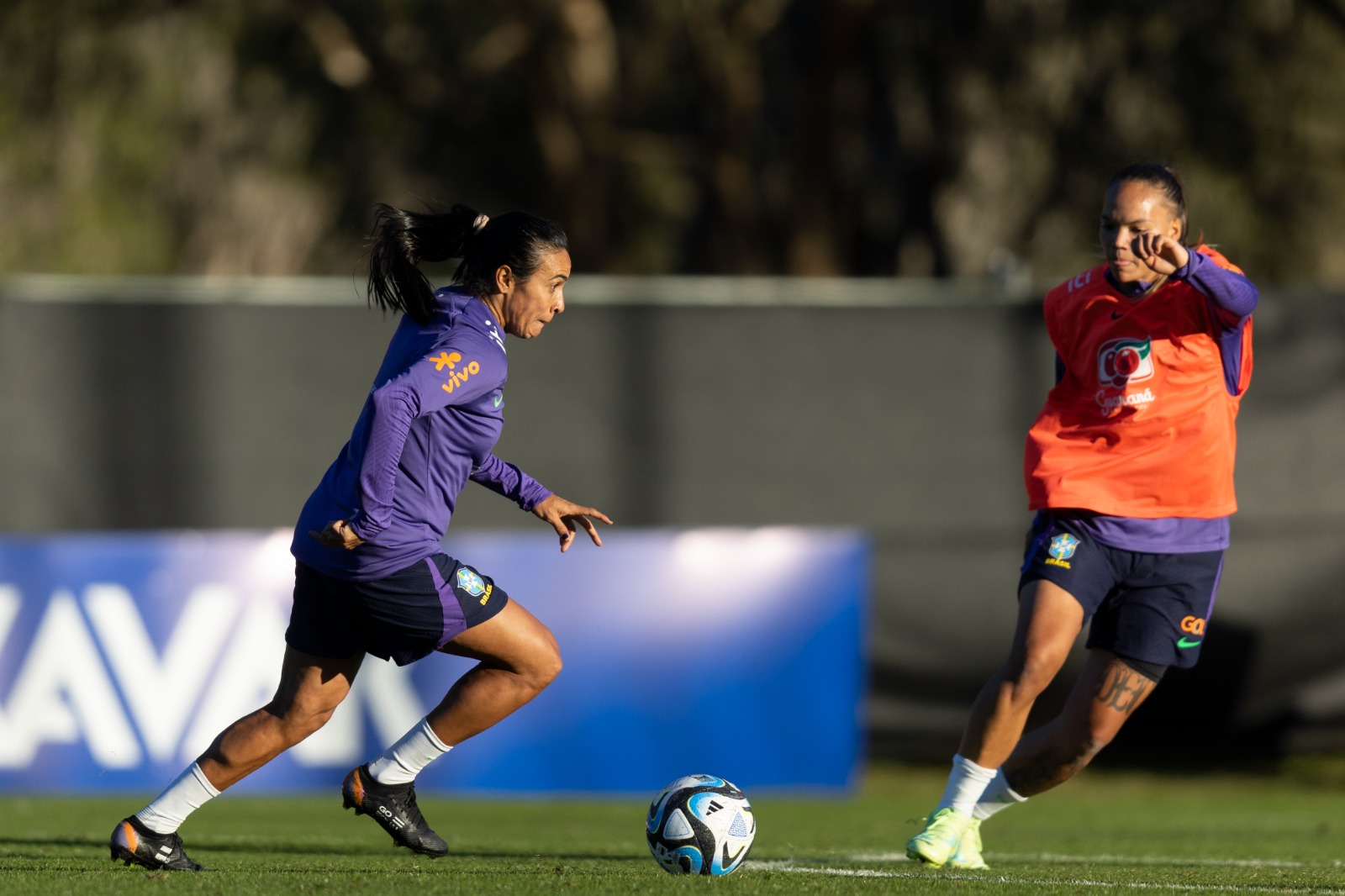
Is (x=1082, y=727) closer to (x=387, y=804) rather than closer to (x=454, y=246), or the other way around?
(x=387, y=804)

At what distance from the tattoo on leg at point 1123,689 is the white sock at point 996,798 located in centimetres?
43

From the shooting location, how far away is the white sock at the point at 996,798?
5129mm

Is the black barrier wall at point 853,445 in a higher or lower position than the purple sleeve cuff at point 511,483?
lower

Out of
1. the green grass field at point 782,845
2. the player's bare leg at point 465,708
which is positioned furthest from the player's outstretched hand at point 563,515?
the green grass field at point 782,845

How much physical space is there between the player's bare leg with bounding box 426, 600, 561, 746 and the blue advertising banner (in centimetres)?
326

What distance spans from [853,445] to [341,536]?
518 centimetres

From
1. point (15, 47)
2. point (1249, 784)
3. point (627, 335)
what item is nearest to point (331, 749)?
point (627, 335)

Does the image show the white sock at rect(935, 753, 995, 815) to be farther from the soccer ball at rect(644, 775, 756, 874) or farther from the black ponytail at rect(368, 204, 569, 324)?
the black ponytail at rect(368, 204, 569, 324)

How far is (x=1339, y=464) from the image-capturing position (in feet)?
29.5

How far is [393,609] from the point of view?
4461 mm

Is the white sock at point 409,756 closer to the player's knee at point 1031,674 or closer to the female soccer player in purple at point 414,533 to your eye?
the female soccer player in purple at point 414,533

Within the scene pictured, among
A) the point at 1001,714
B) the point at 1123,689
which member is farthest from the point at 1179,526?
the point at 1001,714

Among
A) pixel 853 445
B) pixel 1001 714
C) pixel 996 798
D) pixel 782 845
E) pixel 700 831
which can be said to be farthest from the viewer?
pixel 853 445

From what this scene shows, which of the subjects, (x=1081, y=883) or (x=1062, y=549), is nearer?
(x=1081, y=883)
